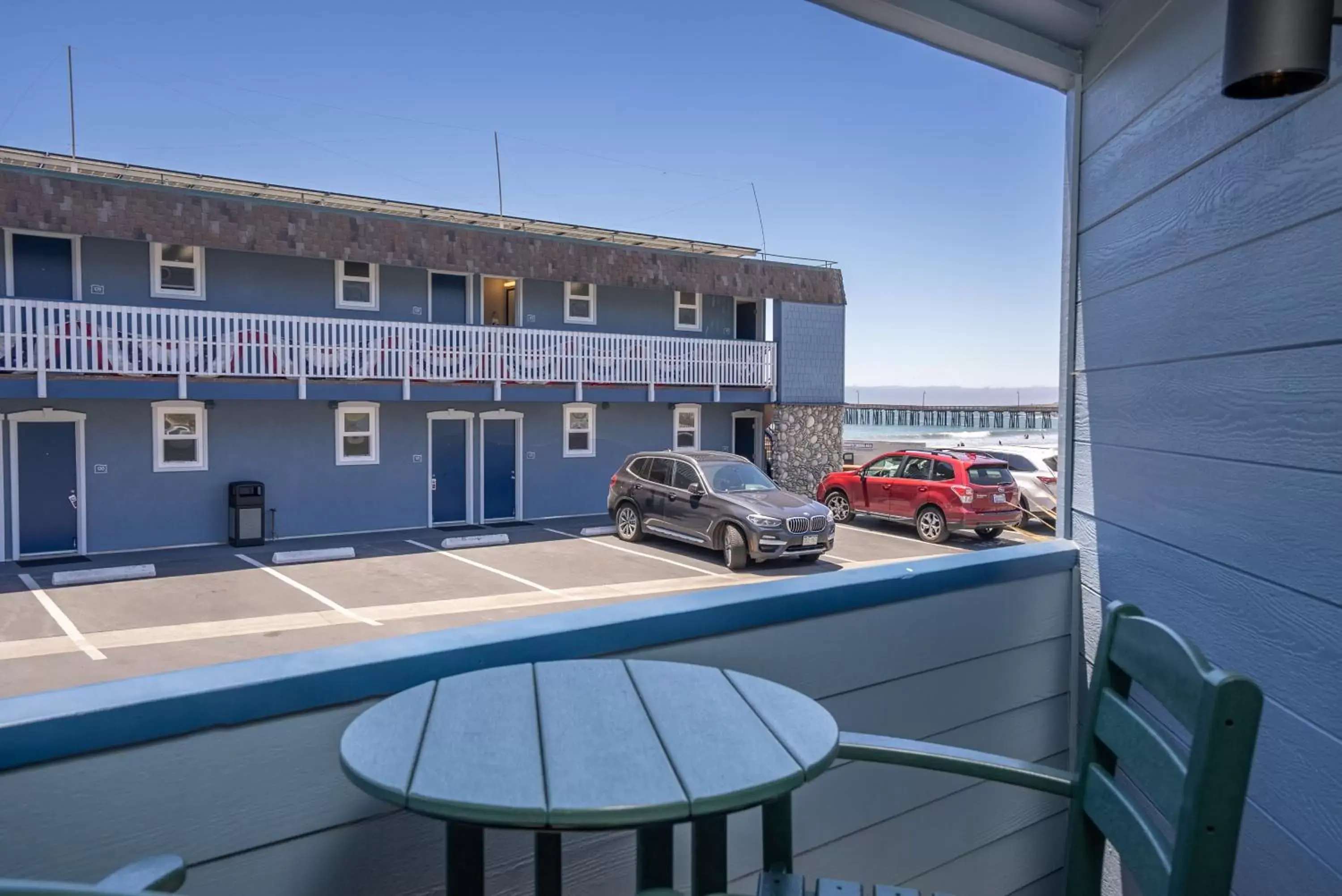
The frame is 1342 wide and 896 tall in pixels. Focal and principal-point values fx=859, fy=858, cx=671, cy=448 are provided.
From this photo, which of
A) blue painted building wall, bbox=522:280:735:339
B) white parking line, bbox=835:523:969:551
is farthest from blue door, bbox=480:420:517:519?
white parking line, bbox=835:523:969:551

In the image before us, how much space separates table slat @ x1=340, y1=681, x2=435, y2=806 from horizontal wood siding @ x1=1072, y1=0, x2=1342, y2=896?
194cm

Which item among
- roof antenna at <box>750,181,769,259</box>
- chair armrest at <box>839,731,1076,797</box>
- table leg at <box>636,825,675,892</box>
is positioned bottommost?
table leg at <box>636,825,675,892</box>

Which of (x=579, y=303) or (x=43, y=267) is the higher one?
(x=579, y=303)

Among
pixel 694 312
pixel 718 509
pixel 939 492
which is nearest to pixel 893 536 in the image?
pixel 939 492

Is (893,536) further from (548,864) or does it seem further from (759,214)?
(548,864)

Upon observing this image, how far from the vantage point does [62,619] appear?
10.4m

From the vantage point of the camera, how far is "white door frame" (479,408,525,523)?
19594mm

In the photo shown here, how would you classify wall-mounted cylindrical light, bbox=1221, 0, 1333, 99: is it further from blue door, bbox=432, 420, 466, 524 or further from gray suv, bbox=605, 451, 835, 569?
blue door, bbox=432, 420, 466, 524

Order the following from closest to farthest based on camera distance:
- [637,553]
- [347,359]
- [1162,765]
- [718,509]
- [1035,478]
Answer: [1162,765] → [718,509] → [637,553] → [347,359] → [1035,478]

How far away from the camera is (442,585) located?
41.1 ft

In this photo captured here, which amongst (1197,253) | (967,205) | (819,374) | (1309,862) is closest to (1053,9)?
(1197,253)

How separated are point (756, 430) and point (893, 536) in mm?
7030

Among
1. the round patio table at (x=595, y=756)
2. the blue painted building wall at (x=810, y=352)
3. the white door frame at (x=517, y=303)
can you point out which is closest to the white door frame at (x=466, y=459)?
the white door frame at (x=517, y=303)

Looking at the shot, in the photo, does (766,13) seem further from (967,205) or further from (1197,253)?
(967,205)
